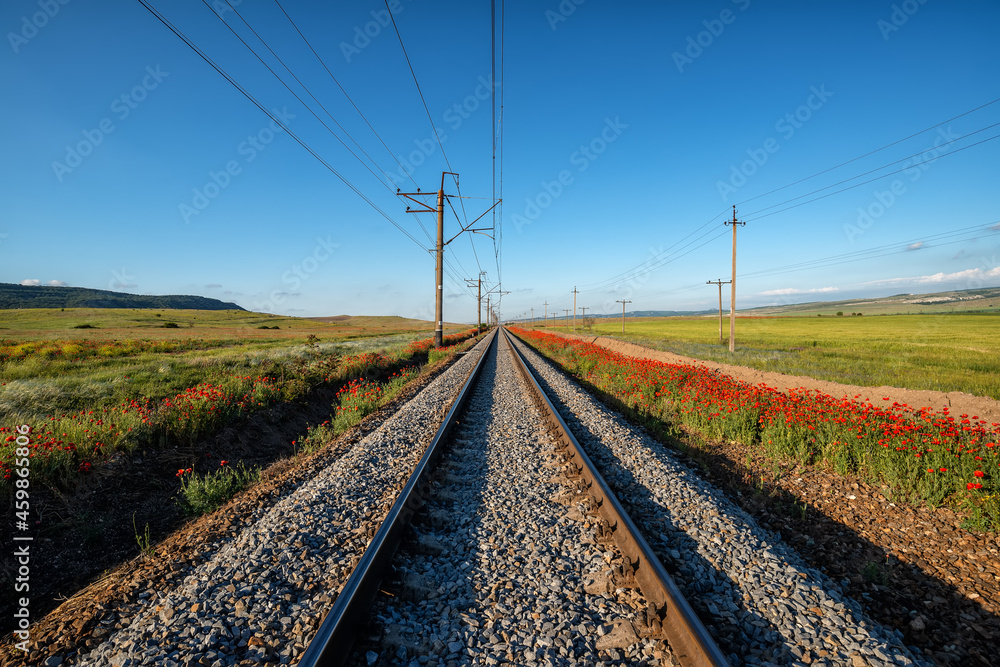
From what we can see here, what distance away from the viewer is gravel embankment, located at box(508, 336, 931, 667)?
7.56 feet

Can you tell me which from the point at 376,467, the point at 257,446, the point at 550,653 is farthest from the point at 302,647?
the point at 257,446

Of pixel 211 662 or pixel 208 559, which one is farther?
pixel 208 559

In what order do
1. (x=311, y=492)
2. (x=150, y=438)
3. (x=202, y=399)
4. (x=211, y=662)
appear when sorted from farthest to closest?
(x=202, y=399), (x=150, y=438), (x=311, y=492), (x=211, y=662)

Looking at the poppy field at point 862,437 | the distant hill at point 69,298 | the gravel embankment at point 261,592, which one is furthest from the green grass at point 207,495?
the distant hill at point 69,298

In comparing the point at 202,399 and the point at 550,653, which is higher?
the point at 202,399

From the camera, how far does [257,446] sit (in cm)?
781

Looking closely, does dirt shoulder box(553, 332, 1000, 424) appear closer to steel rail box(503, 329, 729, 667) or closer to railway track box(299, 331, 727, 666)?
steel rail box(503, 329, 729, 667)

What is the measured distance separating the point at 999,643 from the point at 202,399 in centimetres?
1067

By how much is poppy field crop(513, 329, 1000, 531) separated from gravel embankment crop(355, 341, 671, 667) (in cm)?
392

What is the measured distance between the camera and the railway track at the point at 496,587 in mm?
2277

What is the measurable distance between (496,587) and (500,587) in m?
0.03

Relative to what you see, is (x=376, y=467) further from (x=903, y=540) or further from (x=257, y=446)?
(x=903, y=540)

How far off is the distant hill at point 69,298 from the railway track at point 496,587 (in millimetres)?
160237

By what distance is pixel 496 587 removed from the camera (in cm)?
288
